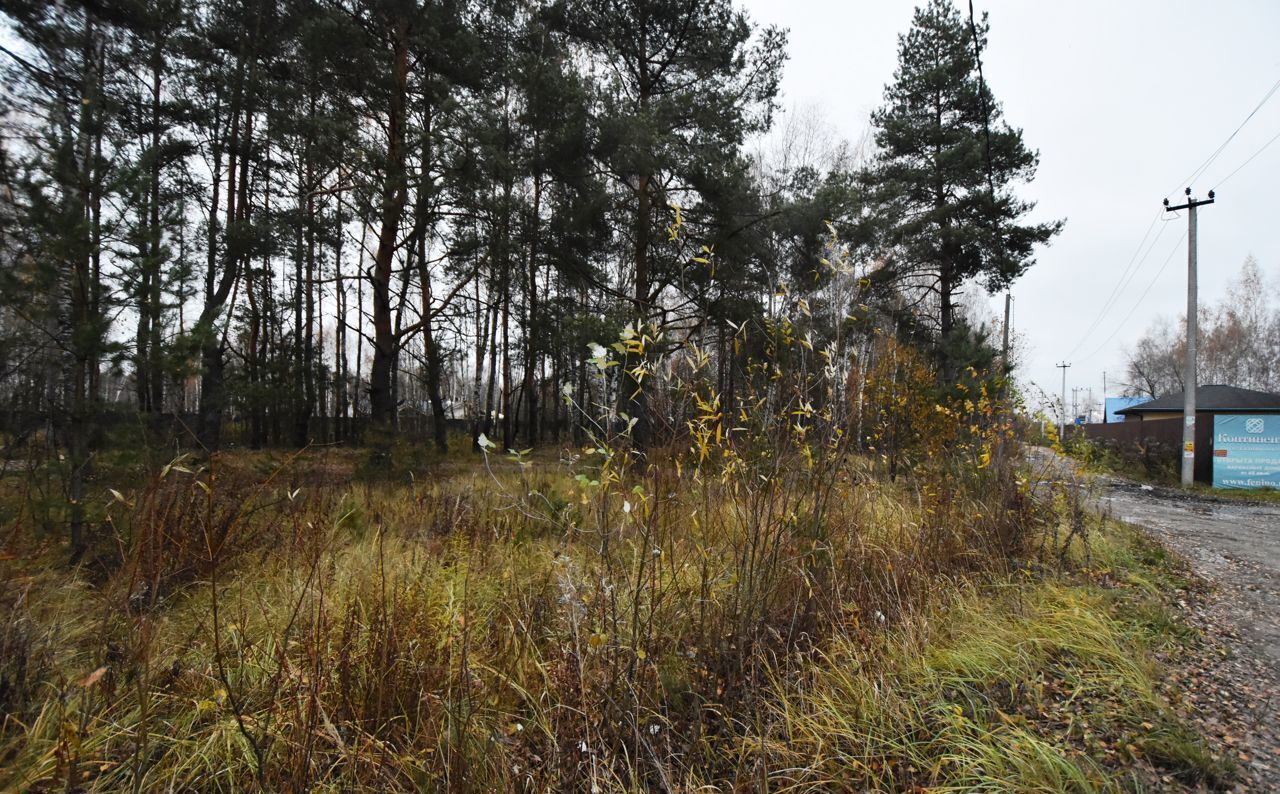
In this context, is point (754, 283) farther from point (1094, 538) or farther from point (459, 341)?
point (459, 341)

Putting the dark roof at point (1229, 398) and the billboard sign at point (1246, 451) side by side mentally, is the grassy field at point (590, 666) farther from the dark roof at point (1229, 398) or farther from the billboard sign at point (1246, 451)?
the dark roof at point (1229, 398)

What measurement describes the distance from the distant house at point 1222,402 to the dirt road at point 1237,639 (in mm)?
7677

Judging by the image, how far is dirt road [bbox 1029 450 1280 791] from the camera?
2.00 meters

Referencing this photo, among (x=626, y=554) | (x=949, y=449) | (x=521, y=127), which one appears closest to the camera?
(x=626, y=554)

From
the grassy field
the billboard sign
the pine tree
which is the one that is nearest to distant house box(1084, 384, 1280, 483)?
the billboard sign

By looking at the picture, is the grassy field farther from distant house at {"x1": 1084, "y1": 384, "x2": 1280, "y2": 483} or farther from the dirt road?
distant house at {"x1": 1084, "y1": 384, "x2": 1280, "y2": 483}

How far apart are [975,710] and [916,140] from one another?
1804cm

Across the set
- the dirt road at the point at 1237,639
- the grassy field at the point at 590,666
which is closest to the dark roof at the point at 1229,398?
the dirt road at the point at 1237,639

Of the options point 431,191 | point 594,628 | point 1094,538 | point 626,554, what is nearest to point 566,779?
point 594,628

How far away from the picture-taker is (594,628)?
2.20 m

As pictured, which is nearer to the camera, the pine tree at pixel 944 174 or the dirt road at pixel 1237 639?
the dirt road at pixel 1237 639

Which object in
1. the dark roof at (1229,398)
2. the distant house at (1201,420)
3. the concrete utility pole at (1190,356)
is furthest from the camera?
the dark roof at (1229,398)

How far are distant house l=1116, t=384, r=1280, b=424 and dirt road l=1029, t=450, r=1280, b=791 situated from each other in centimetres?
768

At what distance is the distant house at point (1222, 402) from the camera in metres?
12.1
